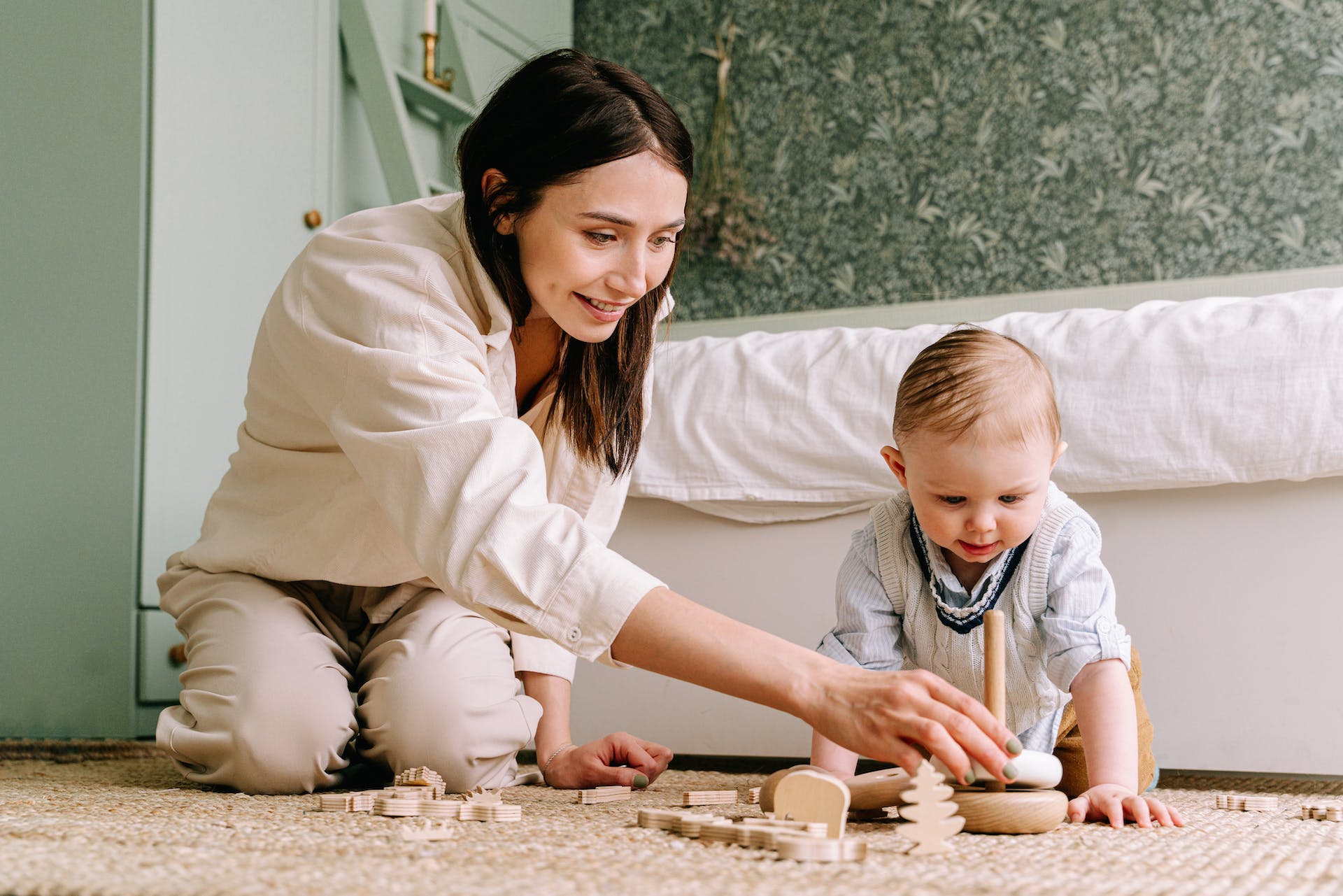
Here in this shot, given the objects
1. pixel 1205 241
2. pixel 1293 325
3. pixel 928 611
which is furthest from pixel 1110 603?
pixel 1205 241

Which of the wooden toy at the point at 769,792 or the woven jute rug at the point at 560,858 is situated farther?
the wooden toy at the point at 769,792

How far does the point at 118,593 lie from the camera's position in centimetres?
161

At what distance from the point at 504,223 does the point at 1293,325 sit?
0.83 meters

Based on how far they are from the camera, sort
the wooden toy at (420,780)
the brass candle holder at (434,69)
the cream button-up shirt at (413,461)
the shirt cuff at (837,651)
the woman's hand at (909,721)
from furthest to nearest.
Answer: the brass candle holder at (434,69) → the shirt cuff at (837,651) → the wooden toy at (420,780) → the cream button-up shirt at (413,461) → the woman's hand at (909,721)

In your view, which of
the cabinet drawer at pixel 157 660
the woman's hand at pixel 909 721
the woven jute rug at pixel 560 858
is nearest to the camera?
the woven jute rug at pixel 560 858

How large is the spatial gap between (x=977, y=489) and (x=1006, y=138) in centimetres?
188

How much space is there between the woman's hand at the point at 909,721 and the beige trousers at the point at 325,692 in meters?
0.50

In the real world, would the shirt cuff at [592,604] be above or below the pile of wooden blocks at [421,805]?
above

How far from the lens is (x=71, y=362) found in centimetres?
167

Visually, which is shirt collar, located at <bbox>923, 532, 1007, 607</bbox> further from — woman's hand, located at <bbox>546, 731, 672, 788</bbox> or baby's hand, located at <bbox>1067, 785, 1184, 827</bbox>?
woman's hand, located at <bbox>546, 731, 672, 788</bbox>

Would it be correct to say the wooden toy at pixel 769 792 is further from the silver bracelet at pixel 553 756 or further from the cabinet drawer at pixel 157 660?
the cabinet drawer at pixel 157 660

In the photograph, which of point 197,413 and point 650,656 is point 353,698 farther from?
point 197,413

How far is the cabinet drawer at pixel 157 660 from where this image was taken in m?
1.60

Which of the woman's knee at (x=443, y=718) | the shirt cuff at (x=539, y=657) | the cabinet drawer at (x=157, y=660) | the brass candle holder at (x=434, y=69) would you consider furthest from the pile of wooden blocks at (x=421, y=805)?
the brass candle holder at (x=434, y=69)
